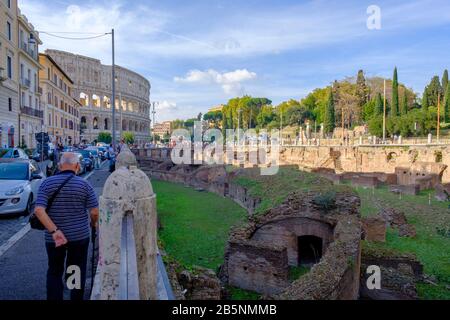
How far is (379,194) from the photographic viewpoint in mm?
20016

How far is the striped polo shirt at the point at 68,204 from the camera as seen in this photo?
3.59 metres

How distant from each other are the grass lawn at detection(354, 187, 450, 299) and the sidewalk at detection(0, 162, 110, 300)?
6.28 metres

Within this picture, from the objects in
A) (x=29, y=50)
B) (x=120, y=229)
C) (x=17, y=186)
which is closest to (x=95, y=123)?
(x=29, y=50)

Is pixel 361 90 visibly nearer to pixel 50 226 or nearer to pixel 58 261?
pixel 58 261

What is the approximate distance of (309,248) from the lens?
938 centimetres

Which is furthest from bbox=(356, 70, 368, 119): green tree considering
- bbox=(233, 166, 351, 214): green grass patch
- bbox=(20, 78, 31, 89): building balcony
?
bbox=(233, 166, 351, 214): green grass patch

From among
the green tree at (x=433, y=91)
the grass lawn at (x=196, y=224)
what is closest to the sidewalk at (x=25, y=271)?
the grass lawn at (x=196, y=224)

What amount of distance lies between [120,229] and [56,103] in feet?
167

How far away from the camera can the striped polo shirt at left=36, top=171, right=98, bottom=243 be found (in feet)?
11.8

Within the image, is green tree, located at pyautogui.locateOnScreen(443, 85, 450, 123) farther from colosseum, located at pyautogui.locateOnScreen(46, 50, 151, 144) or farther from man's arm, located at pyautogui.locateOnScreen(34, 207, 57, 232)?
colosseum, located at pyautogui.locateOnScreen(46, 50, 151, 144)

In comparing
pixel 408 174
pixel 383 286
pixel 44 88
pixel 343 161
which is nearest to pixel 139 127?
pixel 44 88
